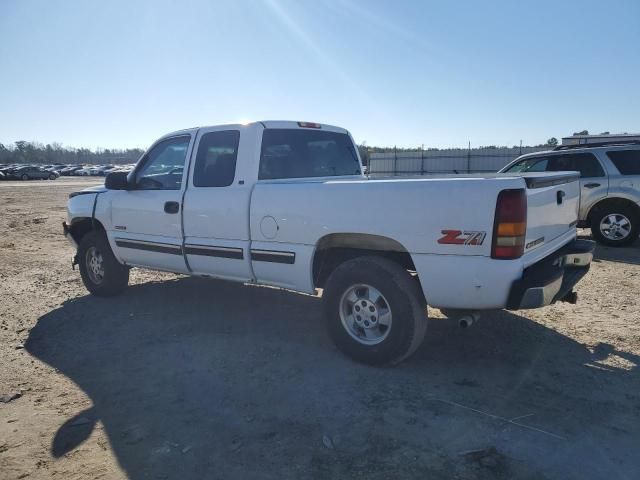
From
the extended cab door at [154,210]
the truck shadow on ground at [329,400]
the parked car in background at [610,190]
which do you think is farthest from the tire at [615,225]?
the extended cab door at [154,210]

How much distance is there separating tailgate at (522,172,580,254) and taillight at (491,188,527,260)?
11cm

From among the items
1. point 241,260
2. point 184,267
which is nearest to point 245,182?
point 241,260

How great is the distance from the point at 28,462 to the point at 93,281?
3746 mm

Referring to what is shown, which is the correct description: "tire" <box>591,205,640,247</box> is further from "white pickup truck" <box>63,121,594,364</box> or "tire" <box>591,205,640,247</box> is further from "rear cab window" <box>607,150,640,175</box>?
"white pickup truck" <box>63,121,594,364</box>

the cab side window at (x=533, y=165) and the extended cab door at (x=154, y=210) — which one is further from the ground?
the cab side window at (x=533, y=165)

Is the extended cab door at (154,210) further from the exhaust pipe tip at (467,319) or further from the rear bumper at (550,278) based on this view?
the rear bumper at (550,278)

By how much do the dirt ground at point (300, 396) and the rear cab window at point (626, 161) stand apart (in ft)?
12.7

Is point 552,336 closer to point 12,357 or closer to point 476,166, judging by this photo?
point 12,357

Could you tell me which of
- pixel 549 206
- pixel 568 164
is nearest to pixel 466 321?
pixel 549 206

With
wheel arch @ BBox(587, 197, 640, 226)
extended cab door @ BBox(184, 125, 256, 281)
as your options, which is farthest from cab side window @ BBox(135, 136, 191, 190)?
wheel arch @ BBox(587, 197, 640, 226)

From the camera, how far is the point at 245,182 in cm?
468

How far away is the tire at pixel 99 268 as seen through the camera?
6.15m

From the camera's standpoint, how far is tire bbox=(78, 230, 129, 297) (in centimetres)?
615

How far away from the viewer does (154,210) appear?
5453mm
